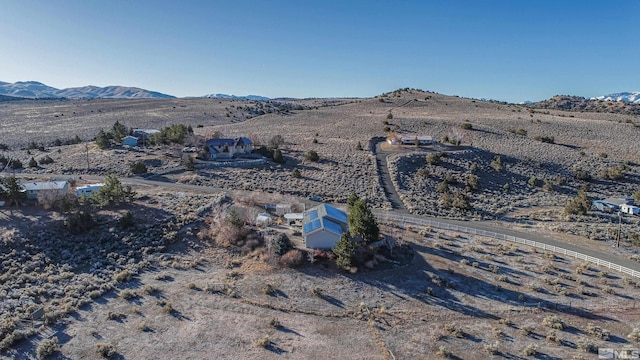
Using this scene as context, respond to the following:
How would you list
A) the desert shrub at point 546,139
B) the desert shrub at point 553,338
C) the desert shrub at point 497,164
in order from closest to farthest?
the desert shrub at point 553,338 < the desert shrub at point 497,164 < the desert shrub at point 546,139

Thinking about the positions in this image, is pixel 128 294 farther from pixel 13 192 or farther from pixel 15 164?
pixel 15 164

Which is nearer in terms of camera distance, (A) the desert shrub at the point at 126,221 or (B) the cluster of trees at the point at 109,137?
(A) the desert shrub at the point at 126,221

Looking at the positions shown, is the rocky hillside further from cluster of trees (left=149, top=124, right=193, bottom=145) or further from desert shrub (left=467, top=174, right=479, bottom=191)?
cluster of trees (left=149, top=124, right=193, bottom=145)

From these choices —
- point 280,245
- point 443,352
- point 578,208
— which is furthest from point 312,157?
point 443,352

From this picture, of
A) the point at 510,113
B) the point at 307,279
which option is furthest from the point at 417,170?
the point at 510,113

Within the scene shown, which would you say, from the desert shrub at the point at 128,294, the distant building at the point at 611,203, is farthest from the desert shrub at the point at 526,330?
the distant building at the point at 611,203

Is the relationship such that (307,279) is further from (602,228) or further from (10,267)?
(602,228)

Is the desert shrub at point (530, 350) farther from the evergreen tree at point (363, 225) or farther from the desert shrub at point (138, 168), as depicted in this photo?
the desert shrub at point (138, 168)
